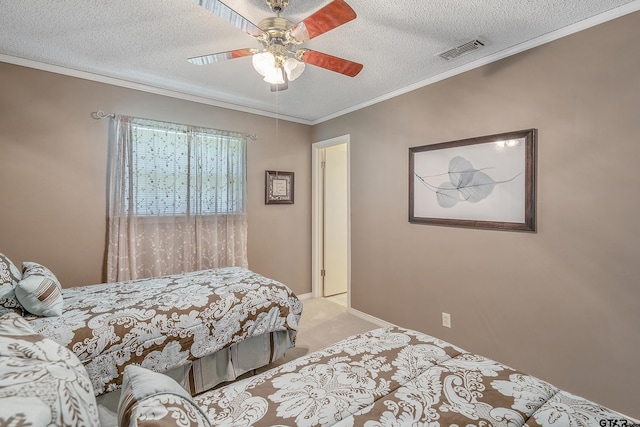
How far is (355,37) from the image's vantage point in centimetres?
212

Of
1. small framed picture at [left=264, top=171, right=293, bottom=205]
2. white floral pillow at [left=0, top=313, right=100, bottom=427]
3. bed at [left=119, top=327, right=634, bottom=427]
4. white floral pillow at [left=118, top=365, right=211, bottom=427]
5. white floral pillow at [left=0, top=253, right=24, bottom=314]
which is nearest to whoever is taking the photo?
white floral pillow at [left=0, top=313, right=100, bottom=427]

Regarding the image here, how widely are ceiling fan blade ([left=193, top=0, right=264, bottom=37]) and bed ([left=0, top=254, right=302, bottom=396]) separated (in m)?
1.76

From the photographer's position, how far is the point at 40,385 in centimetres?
66

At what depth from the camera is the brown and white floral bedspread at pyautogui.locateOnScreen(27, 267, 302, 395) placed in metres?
1.67

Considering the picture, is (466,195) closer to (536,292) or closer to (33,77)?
(536,292)

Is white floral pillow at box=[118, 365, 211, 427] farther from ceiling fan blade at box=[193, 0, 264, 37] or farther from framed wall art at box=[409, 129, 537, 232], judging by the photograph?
framed wall art at box=[409, 129, 537, 232]

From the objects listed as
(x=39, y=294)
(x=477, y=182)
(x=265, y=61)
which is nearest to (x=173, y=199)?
(x=39, y=294)

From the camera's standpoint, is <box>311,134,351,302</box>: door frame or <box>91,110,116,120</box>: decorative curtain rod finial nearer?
<box>91,110,116,120</box>: decorative curtain rod finial

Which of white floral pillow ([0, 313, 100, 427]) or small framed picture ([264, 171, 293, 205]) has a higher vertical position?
small framed picture ([264, 171, 293, 205])

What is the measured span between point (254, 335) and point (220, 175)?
1964 mm

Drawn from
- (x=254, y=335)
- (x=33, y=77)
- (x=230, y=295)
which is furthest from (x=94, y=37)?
(x=254, y=335)

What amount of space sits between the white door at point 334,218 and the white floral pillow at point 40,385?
11.8ft

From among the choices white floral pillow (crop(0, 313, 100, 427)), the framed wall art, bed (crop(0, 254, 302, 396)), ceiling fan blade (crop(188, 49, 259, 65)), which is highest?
ceiling fan blade (crop(188, 49, 259, 65))

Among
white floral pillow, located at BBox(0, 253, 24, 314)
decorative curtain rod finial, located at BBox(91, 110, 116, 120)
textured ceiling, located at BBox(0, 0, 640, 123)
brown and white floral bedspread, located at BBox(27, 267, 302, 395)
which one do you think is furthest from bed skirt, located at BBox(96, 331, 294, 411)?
decorative curtain rod finial, located at BBox(91, 110, 116, 120)
